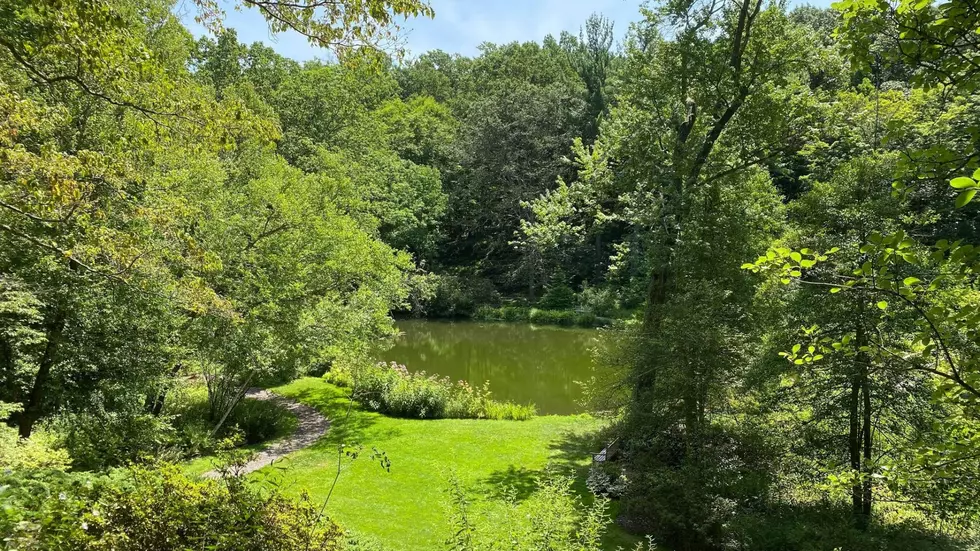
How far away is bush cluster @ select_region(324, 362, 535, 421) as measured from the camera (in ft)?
42.7

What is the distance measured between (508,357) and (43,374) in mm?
16588

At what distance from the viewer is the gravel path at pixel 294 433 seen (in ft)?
30.5

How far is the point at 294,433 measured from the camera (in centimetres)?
1133

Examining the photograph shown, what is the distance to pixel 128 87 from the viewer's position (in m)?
5.57

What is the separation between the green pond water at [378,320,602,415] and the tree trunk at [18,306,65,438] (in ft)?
35.7

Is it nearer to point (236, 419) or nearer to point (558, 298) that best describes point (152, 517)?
point (236, 419)

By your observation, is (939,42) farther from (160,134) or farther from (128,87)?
(128,87)

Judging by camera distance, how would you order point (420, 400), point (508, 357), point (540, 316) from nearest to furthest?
point (420, 400) < point (508, 357) < point (540, 316)

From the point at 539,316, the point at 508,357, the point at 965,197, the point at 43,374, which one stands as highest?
the point at 539,316

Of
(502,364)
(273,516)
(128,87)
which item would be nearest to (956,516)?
(273,516)

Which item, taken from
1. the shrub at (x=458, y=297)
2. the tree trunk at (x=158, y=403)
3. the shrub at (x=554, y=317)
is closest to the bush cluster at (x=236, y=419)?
the tree trunk at (x=158, y=403)

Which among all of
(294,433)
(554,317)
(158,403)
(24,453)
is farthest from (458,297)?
(24,453)

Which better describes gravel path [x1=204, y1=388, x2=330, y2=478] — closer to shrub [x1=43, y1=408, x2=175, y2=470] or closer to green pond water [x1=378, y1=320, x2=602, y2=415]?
shrub [x1=43, y1=408, x2=175, y2=470]

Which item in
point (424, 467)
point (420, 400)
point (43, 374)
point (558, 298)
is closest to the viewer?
point (43, 374)
